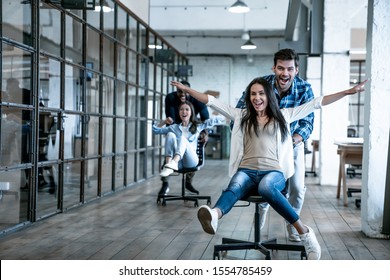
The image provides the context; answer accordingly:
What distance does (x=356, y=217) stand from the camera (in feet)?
16.9

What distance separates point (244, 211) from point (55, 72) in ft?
7.27

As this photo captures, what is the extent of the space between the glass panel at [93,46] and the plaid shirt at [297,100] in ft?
9.71

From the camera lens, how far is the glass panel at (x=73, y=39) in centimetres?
551

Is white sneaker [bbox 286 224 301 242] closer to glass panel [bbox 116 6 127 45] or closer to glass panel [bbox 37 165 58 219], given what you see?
glass panel [bbox 37 165 58 219]

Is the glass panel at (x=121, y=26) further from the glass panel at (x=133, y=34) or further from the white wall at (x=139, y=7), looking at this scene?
the glass panel at (x=133, y=34)

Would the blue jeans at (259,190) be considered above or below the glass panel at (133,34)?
below

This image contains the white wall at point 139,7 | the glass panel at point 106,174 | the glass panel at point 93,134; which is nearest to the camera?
the glass panel at point 93,134

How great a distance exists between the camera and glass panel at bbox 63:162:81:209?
5939 mm

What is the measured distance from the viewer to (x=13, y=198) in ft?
16.2

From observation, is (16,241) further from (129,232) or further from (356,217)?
(356,217)

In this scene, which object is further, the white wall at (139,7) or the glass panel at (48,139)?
the white wall at (139,7)

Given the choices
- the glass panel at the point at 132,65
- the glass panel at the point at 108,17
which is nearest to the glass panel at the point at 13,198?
the glass panel at the point at 108,17

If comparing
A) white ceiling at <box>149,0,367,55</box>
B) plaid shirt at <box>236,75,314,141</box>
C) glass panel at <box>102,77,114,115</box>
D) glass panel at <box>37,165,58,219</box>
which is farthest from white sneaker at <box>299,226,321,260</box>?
white ceiling at <box>149,0,367,55</box>
